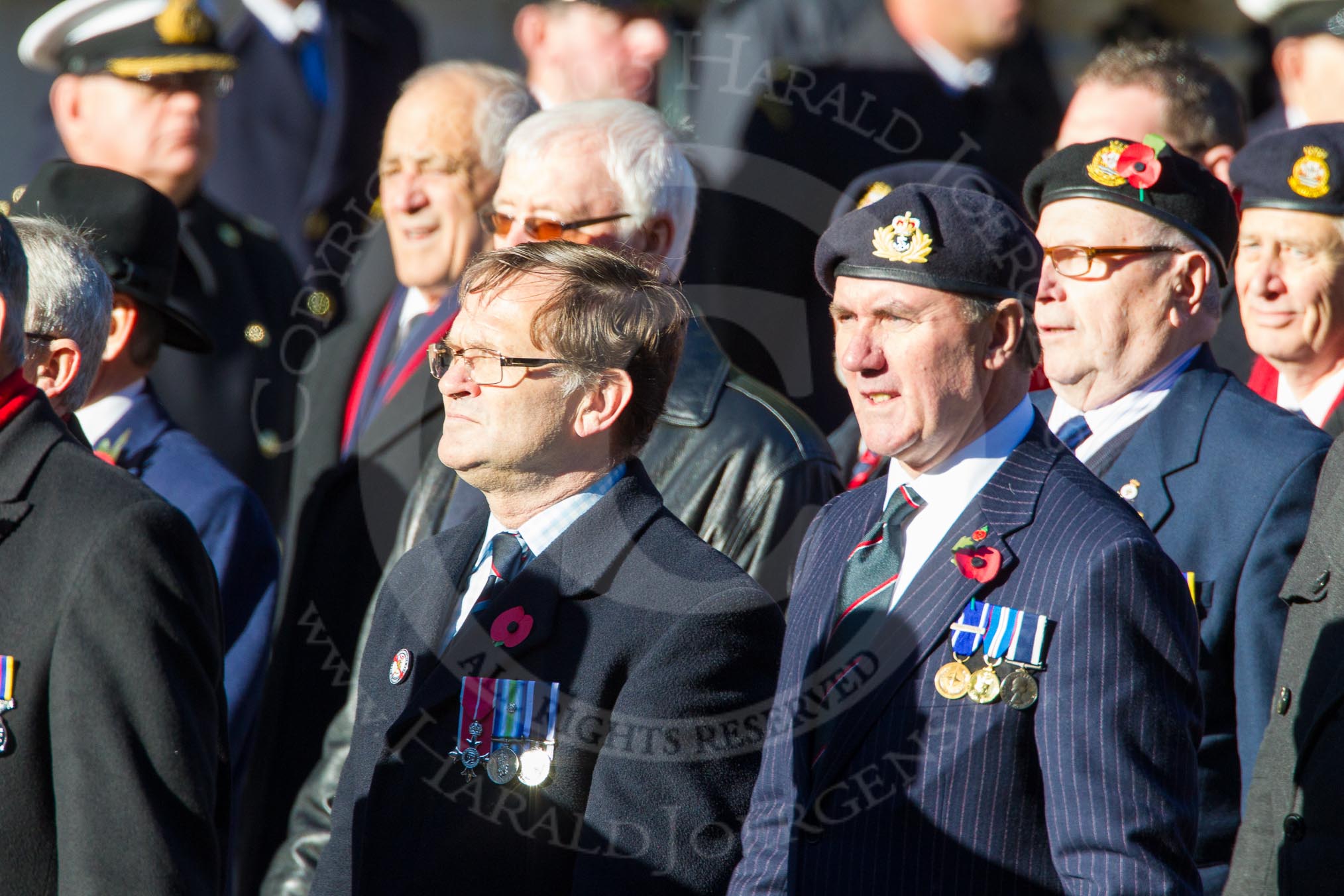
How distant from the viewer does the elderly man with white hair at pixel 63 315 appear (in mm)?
3391

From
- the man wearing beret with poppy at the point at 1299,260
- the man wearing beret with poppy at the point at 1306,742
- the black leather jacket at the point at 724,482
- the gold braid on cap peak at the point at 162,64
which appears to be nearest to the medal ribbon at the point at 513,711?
the black leather jacket at the point at 724,482

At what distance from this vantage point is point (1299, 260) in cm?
409

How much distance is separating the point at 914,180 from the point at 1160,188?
1.30 m

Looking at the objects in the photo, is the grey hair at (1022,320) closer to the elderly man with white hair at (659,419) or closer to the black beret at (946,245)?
the black beret at (946,245)

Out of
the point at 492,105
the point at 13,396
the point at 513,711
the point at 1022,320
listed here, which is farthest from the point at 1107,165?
the point at 13,396

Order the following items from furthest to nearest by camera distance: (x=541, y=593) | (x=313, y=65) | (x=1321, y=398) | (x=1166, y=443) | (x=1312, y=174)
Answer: (x=313, y=65) → (x=1321, y=398) → (x=1312, y=174) → (x=1166, y=443) → (x=541, y=593)

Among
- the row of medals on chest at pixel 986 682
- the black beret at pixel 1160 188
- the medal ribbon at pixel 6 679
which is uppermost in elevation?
the black beret at pixel 1160 188

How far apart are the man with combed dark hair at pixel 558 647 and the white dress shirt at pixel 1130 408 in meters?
1.14

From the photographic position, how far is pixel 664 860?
2705 millimetres

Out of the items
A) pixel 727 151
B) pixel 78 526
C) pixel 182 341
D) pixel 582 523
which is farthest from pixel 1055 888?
pixel 727 151

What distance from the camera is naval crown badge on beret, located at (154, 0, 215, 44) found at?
6219 millimetres

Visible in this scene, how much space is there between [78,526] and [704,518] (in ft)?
5.82

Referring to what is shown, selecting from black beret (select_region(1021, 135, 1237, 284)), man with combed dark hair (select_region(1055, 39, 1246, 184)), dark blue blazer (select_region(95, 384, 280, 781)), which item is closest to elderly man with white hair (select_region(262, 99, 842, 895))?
dark blue blazer (select_region(95, 384, 280, 781))

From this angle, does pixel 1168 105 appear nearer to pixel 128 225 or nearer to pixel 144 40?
pixel 128 225
